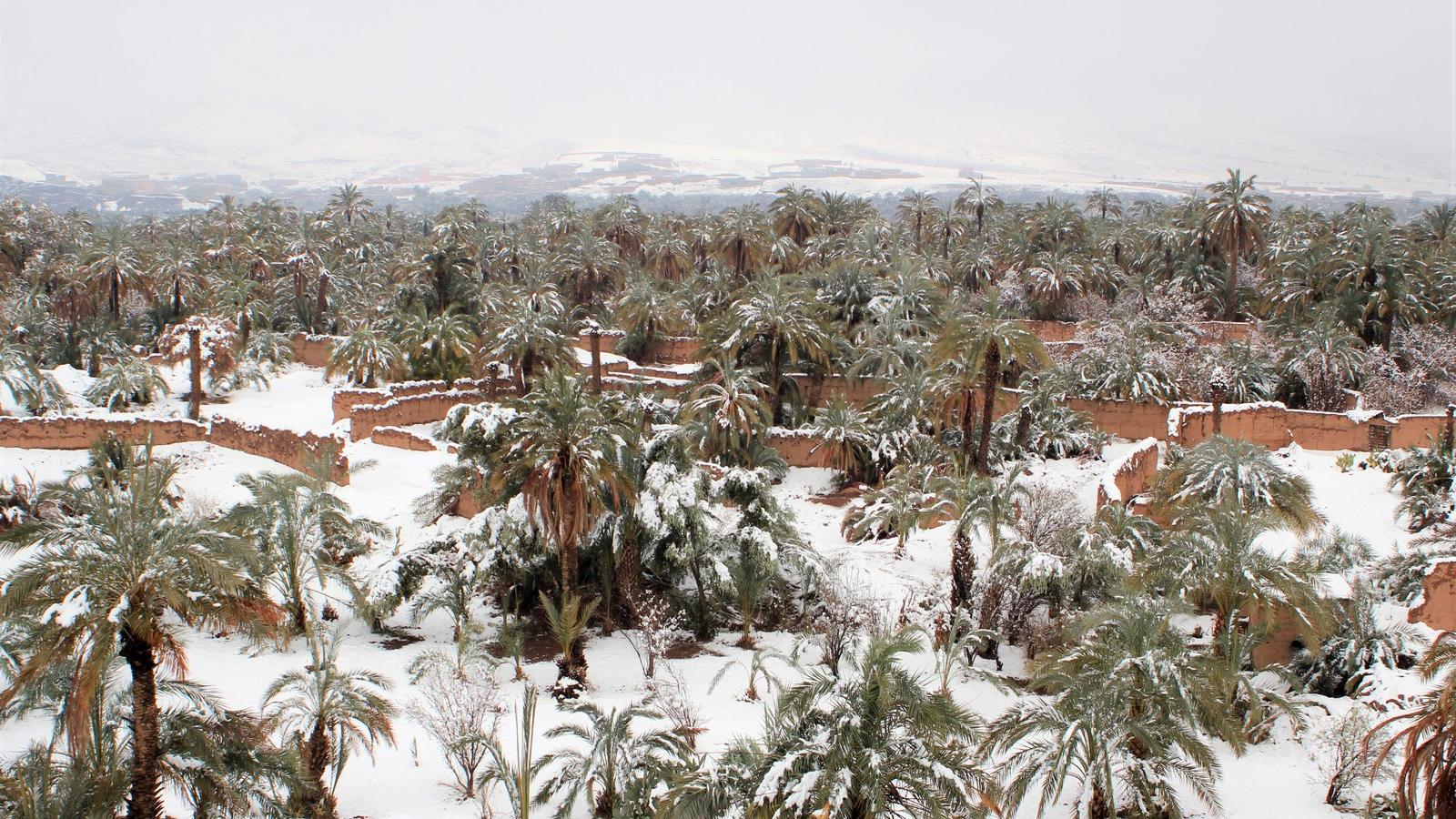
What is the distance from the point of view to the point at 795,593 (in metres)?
21.7

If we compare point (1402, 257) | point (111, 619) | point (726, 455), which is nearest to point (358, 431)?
point (726, 455)

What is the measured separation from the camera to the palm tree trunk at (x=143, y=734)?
1112 centimetres

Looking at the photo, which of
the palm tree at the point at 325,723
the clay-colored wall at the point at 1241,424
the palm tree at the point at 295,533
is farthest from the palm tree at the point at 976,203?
the palm tree at the point at 325,723

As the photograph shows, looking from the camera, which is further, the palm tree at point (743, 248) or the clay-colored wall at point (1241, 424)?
the palm tree at point (743, 248)

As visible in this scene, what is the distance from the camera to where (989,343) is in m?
25.2

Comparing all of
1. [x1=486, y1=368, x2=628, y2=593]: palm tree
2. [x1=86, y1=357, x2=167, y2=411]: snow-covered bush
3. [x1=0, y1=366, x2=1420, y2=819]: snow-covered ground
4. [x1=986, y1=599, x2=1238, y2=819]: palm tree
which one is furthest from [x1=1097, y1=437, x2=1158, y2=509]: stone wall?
[x1=86, y1=357, x2=167, y2=411]: snow-covered bush

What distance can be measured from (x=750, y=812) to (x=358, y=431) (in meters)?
24.6

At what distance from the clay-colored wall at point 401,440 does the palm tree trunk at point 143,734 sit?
1893 centimetres

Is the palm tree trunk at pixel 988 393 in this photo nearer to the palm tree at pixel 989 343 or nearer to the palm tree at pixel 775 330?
the palm tree at pixel 989 343

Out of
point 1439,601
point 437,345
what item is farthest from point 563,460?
point 437,345

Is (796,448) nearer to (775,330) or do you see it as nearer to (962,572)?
(775,330)

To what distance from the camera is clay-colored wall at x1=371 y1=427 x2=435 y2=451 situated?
99.0 ft

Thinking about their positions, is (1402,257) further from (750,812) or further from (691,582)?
(750,812)

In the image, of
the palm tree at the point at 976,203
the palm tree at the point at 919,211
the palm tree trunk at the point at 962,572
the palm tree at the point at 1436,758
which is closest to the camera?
the palm tree at the point at 1436,758
